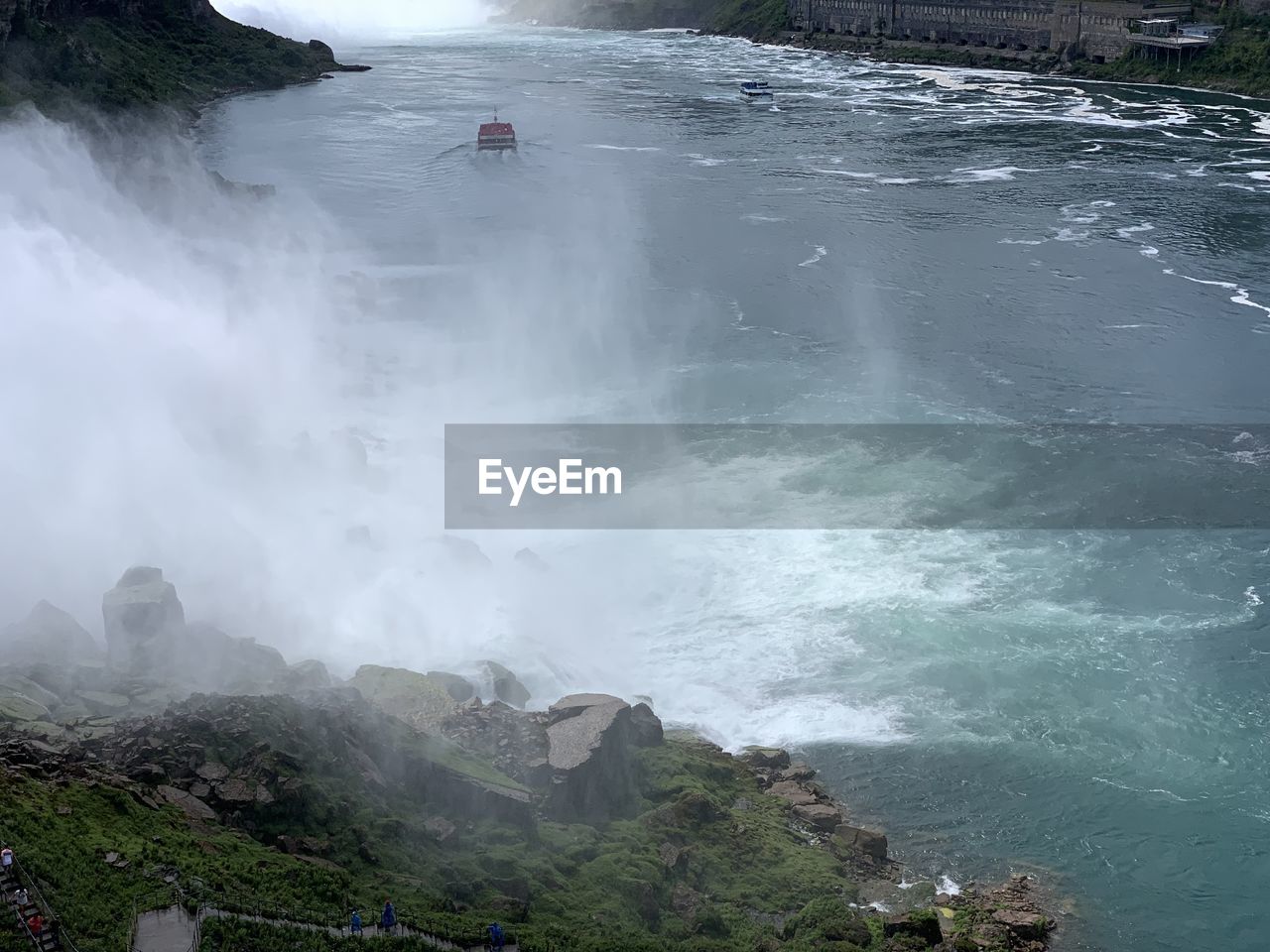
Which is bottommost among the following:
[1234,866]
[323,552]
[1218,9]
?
[1234,866]

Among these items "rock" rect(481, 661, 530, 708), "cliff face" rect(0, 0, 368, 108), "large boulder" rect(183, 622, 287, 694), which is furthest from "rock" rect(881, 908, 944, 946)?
"cliff face" rect(0, 0, 368, 108)

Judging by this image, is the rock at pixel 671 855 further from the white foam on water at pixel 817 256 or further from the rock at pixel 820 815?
the white foam on water at pixel 817 256

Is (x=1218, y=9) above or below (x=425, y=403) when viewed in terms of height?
above

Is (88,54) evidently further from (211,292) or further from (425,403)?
→ (425,403)

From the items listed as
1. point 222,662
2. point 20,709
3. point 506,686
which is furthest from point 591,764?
point 20,709

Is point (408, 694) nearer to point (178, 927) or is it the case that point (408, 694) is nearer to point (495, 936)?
point (495, 936)

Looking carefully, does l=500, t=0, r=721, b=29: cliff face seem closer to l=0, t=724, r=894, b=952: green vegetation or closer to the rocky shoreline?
the rocky shoreline

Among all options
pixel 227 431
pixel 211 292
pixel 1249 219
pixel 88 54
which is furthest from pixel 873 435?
pixel 88 54
